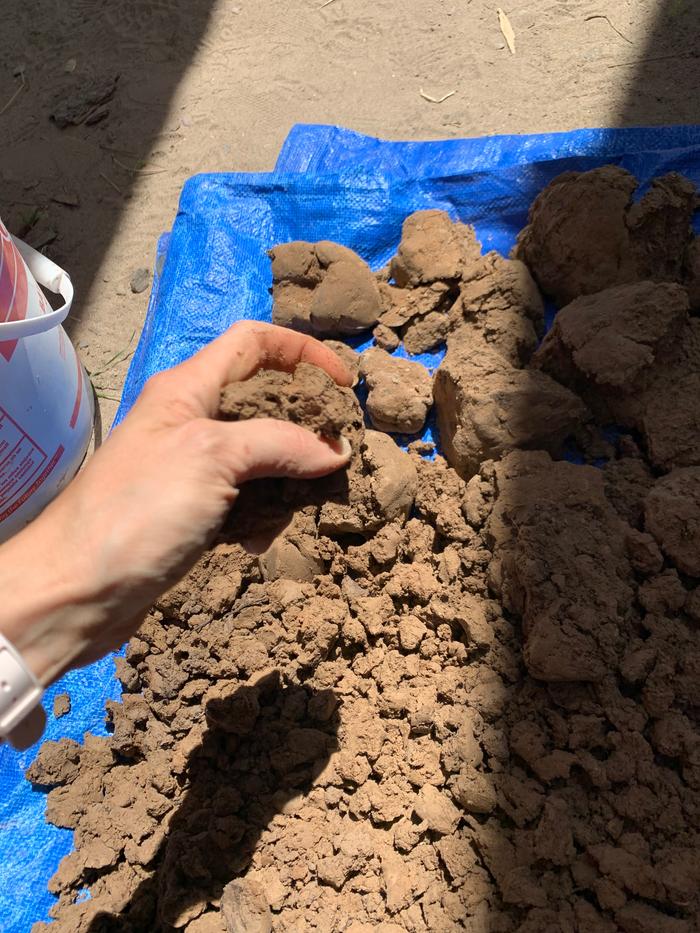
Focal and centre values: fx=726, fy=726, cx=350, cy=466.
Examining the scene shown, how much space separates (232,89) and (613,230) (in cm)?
257

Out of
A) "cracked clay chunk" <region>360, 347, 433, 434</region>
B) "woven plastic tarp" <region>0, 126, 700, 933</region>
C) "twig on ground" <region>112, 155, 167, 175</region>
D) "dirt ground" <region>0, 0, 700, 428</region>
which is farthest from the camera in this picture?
"twig on ground" <region>112, 155, 167, 175</region>

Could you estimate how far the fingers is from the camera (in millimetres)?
1566

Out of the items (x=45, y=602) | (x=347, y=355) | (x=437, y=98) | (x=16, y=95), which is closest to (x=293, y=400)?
(x=45, y=602)

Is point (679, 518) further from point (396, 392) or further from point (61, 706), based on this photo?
point (61, 706)

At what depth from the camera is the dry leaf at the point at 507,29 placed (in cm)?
364

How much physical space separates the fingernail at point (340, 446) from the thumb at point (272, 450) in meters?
→ 0.02

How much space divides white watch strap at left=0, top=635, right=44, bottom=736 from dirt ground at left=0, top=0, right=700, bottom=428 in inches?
76.0

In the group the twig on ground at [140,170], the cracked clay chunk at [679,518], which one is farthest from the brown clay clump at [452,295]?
the twig on ground at [140,170]

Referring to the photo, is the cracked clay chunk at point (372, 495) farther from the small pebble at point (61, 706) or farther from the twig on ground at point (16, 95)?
the twig on ground at point (16, 95)

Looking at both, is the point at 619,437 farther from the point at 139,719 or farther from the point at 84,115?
the point at 84,115

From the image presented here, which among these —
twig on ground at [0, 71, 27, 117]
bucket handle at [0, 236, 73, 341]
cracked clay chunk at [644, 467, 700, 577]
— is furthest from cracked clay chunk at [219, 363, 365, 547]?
twig on ground at [0, 71, 27, 117]

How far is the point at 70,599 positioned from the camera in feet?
4.50

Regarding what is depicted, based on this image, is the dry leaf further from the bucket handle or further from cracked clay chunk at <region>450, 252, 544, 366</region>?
the bucket handle

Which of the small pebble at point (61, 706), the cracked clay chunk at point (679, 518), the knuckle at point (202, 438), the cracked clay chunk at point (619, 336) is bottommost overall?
the small pebble at point (61, 706)
